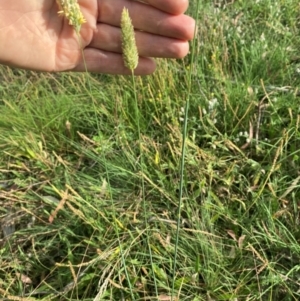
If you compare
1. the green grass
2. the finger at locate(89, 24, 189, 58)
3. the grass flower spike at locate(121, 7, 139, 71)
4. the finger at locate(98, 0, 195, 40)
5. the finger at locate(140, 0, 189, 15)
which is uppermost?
the grass flower spike at locate(121, 7, 139, 71)

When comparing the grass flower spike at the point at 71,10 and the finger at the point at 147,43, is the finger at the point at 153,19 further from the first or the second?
the grass flower spike at the point at 71,10

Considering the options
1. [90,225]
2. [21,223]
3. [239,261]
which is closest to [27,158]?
[21,223]

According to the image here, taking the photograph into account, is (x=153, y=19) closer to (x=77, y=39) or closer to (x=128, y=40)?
(x=77, y=39)

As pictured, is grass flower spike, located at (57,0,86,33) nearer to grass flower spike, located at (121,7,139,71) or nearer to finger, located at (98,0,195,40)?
grass flower spike, located at (121,7,139,71)

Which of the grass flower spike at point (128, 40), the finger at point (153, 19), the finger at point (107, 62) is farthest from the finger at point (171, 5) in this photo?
the grass flower spike at point (128, 40)

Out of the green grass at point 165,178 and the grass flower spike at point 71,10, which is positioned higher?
the grass flower spike at point 71,10

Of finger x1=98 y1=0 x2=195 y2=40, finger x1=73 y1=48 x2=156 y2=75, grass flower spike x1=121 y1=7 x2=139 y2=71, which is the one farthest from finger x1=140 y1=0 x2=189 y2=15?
grass flower spike x1=121 y1=7 x2=139 y2=71
